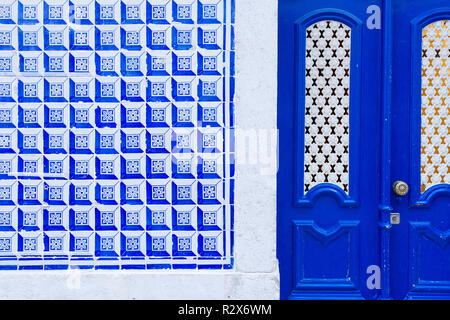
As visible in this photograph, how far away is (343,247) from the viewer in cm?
284

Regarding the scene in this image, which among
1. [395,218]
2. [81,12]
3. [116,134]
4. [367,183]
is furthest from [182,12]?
[395,218]

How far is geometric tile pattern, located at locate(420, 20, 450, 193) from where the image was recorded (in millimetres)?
2795

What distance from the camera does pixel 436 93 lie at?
9.18ft

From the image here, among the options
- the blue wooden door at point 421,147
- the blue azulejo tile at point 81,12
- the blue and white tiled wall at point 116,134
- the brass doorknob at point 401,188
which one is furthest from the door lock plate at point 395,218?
the blue azulejo tile at point 81,12

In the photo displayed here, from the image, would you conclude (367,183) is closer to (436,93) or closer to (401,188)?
(401,188)

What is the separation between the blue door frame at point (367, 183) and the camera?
2789 millimetres

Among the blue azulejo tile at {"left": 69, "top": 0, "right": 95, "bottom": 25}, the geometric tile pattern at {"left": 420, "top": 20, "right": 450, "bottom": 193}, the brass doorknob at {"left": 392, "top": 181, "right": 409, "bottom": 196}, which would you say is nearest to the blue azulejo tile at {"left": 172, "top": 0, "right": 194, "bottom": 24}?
the blue azulejo tile at {"left": 69, "top": 0, "right": 95, "bottom": 25}

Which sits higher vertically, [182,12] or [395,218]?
[182,12]

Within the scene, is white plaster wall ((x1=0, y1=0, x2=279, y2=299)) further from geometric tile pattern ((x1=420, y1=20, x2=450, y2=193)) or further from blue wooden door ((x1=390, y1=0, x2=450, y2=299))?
geometric tile pattern ((x1=420, y1=20, x2=450, y2=193))

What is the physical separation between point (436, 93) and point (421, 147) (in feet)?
1.12

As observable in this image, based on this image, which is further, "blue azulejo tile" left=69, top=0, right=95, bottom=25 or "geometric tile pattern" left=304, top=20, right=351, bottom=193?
"geometric tile pattern" left=304, top=20, right=351, bottom=193

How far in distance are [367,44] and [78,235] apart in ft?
6.78

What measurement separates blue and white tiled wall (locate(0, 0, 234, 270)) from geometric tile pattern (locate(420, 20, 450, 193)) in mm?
1218

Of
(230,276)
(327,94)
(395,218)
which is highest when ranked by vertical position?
(327,94)
